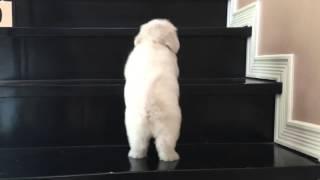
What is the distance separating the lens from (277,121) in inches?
58.9

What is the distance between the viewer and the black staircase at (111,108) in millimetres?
1216

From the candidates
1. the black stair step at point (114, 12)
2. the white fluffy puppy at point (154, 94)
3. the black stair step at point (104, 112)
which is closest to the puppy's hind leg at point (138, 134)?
the white fluffy puppy at point (154, 94)

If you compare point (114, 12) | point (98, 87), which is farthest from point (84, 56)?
point (114, 12)

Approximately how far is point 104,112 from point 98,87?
0.10 m

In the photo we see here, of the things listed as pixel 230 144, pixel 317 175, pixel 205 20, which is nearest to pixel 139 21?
pixel 205 20

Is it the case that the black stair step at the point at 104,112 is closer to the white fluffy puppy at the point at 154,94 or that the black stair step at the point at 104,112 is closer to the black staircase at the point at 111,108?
the black staircase at the point at 111,108

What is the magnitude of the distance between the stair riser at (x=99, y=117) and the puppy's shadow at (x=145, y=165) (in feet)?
0.75

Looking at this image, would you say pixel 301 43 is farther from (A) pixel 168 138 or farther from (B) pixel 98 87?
(B) pixel 98 87

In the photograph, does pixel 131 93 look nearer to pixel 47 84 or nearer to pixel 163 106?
pixel 163 106

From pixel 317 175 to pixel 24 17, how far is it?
4.15 ft

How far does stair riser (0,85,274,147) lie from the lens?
1.39m

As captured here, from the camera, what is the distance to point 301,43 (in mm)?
1390

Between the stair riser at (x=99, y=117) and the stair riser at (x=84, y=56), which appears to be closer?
the stair riser at (x=99, y=117)

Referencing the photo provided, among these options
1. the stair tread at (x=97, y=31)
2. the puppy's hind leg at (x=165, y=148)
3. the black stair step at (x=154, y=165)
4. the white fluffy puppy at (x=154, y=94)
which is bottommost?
the black stair step at (x=154, y=165)
